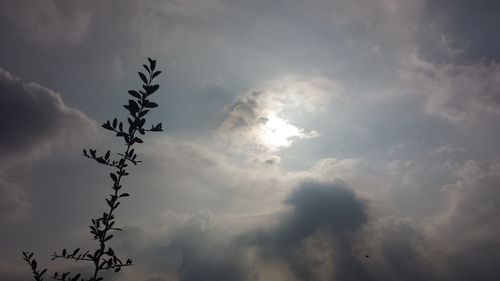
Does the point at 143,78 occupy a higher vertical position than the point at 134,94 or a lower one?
higher

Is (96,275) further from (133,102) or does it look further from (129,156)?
(133,102)

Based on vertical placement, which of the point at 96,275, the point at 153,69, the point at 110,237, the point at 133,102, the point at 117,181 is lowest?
the point at 96,275

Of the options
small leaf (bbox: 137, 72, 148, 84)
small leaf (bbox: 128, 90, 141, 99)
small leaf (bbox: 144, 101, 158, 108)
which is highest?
small leaf (bbox: 137, 72, 148, 84)

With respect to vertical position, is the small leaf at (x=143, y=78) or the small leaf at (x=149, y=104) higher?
the small leaf at (x=143, y=78)

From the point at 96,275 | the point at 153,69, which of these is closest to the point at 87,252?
the point at 96,275

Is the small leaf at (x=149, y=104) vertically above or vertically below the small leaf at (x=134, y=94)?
below

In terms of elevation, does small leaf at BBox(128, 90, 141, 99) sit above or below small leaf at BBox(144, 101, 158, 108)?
above

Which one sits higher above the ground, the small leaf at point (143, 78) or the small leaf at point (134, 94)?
the small leaf at point (143, 78)

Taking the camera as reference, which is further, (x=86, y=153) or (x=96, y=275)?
(x=86, y=153)

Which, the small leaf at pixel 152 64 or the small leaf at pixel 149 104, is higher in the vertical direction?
the small leaf at pixel 152 64

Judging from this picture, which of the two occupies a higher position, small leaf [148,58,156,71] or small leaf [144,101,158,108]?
small leaf [148,58,156,71]

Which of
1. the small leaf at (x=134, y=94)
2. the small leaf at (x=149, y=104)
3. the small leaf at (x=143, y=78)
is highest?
the small leaf at (x=143, y=78)
